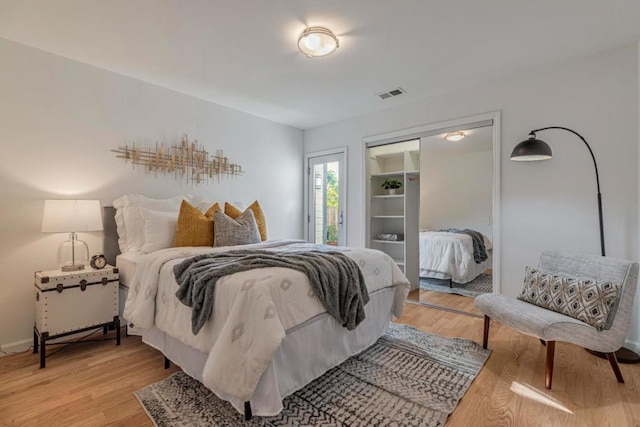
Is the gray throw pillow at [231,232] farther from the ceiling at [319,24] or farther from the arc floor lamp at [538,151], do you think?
the arc floor lamp at [538,151]

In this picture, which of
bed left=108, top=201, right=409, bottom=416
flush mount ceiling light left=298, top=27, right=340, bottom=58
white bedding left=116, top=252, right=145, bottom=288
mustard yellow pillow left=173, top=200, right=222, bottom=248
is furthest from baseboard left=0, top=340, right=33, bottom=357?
flush mount ceiling light left=298, top=27, right=340, bottom=58

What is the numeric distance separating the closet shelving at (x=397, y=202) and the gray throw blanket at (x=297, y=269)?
73.8 inches

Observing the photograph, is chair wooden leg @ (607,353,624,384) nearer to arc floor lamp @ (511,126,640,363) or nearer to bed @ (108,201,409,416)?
arc floor lamp @ (511,126,640,363)

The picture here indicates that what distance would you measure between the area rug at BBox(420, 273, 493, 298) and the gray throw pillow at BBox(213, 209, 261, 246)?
220 cm

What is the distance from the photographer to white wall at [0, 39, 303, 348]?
97.7 inches

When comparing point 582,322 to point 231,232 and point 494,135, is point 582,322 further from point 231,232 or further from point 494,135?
point 231,232

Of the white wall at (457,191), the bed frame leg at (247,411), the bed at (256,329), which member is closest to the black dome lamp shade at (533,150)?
the white wall at (457,191)

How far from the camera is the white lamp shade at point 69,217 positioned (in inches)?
93.0

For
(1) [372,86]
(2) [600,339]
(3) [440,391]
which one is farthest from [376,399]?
(1) [372,86]

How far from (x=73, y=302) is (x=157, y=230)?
814 millimetres

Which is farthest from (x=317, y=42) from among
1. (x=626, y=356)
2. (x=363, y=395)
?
(x=626, y=356)

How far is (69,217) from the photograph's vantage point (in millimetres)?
2416

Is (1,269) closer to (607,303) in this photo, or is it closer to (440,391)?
(440,391)

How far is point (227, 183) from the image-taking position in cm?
402
